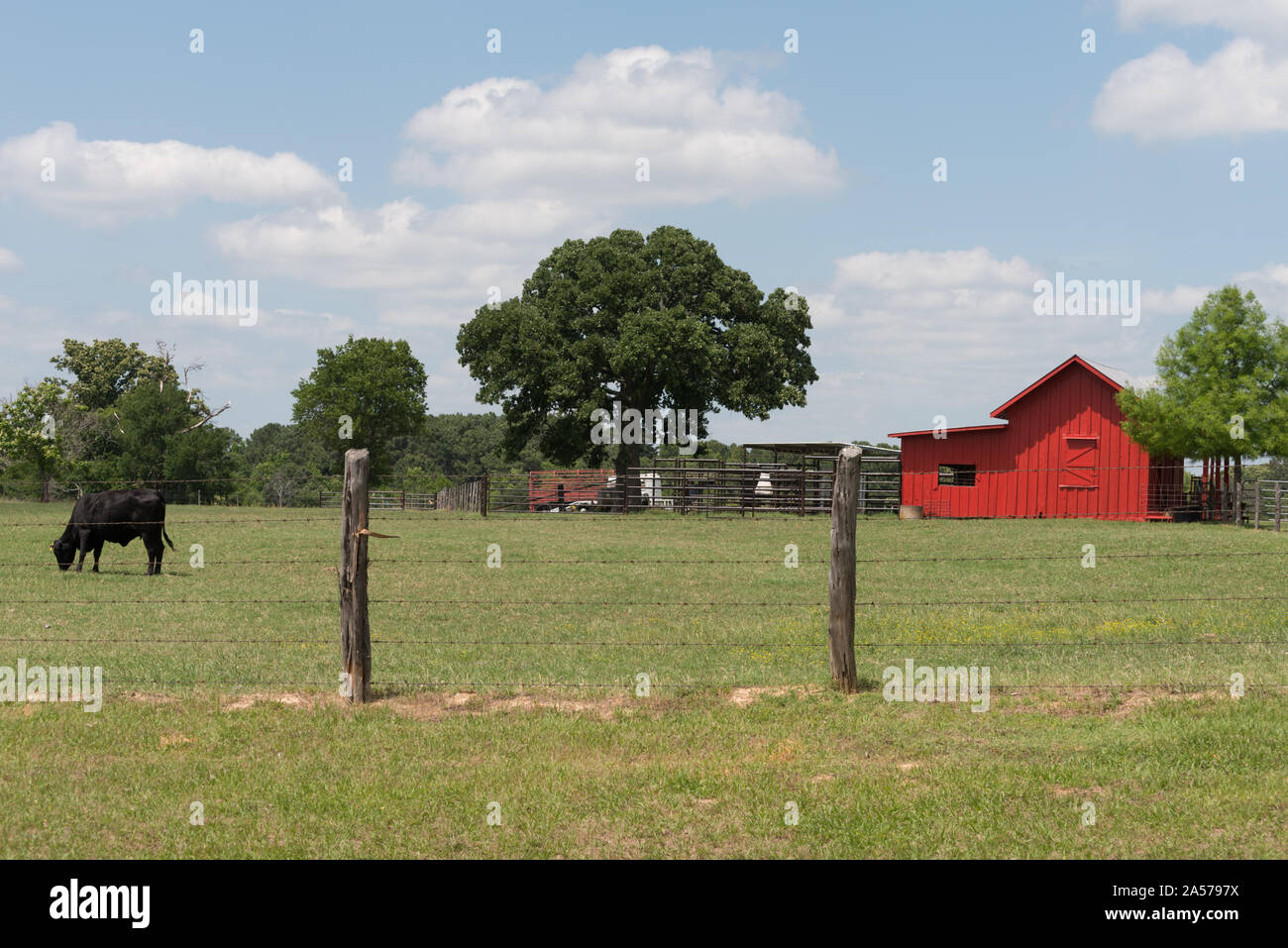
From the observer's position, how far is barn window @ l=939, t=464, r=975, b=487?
44.7 metres

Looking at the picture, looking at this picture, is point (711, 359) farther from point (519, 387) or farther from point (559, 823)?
point (559, 823)

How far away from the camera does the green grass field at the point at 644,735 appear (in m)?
6.51

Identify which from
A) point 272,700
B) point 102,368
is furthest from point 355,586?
point 102,368

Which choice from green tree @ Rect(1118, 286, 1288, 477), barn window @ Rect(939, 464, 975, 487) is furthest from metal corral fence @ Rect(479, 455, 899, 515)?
green tree @ Rect(1118, 286, 1288, 477)

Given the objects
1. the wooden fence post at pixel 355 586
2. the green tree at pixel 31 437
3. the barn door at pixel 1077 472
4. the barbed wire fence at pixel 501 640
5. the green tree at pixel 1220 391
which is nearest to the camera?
the wooden fence post at pixel 355 586

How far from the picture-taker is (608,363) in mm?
54219

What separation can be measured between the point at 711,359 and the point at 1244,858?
46.3m

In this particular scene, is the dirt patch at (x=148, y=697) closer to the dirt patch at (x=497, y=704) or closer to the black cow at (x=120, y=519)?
the dirt patch at (x=497, y=704)

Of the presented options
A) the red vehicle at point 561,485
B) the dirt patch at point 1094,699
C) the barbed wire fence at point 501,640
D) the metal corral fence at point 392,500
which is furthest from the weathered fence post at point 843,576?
the metal corral fence at point 392,500

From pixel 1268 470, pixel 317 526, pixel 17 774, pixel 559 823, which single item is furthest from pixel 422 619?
pixel 1268 470

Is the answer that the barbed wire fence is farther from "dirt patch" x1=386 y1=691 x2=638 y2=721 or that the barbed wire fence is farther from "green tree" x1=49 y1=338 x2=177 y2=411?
"green tree" x1=49 y1=338 x2=177 y2=411

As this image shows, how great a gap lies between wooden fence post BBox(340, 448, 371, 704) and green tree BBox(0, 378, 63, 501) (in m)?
59.5

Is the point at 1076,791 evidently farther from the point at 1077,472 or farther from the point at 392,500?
the point at 392,500

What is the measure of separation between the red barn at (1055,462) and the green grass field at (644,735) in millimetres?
25480
